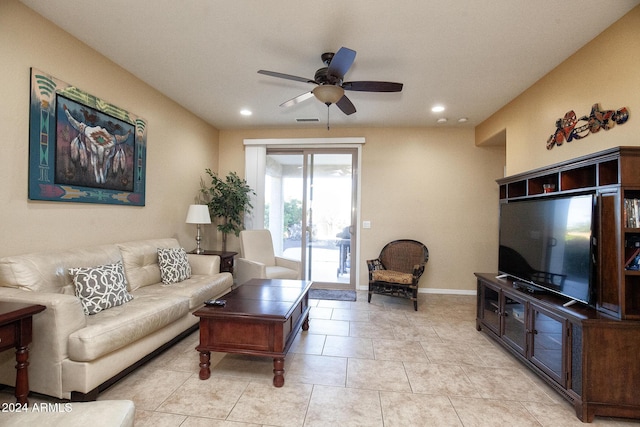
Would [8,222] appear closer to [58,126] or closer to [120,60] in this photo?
[58,126]

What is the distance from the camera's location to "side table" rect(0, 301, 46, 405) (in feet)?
5.15

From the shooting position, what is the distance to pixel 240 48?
2.73 meters

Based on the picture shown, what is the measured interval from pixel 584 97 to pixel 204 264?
420 cm

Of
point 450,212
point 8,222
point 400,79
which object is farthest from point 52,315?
point 450,212

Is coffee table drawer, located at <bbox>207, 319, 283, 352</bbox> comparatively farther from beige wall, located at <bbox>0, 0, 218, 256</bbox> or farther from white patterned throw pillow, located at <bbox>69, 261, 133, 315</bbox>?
beige wall, located at <bbox>0, 0, 218, 256</bbox>

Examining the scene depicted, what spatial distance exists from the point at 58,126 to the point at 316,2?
233cm

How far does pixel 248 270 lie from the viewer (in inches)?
163

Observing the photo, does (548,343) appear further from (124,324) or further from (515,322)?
(124,324)

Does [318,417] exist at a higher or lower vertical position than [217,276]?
lower

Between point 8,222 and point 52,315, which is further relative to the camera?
point 8,222

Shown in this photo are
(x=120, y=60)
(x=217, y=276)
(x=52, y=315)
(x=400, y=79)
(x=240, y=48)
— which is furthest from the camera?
(x=217, y=276)

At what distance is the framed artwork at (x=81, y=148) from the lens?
7.66 feet

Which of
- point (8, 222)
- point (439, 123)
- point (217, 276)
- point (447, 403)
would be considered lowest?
point (447, 403)

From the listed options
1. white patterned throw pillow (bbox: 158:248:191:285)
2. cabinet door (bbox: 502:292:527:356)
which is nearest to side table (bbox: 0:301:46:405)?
white patterned throw pillow (bbox: 158:248:191:285)
